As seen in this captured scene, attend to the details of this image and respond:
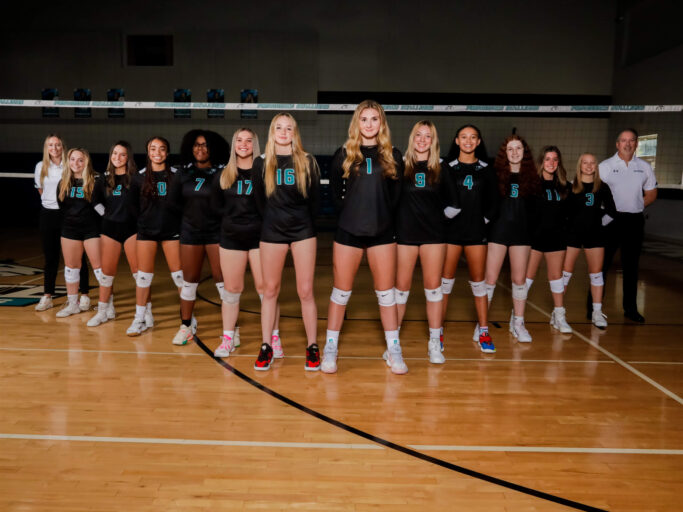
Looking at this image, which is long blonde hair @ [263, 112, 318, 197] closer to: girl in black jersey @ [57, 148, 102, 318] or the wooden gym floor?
the wooden gym floor

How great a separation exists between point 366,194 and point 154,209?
1790 mm

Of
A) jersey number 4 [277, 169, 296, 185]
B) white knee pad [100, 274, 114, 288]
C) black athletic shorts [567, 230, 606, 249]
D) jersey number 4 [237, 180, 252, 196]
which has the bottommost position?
white knee pad [100, 274, 114, 288]

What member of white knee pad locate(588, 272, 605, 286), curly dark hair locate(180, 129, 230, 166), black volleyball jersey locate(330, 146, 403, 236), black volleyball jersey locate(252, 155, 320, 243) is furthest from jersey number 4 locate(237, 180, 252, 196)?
white knee pad locate(588, 272, 605, 286)

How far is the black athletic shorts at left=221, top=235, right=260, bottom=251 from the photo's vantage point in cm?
371

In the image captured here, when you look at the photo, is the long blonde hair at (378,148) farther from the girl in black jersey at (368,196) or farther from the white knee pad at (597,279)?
the white knee pad at (597,279)

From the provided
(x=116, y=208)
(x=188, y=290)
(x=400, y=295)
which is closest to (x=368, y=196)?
(x=400, y=295)

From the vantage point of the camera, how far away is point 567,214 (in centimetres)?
470

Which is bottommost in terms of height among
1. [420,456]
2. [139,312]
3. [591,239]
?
[420,456]

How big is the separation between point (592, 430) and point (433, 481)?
1.07 m

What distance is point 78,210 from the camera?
479cm

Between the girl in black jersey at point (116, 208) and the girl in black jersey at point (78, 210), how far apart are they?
8.6 inches

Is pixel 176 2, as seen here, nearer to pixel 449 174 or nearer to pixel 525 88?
pixel 525 88

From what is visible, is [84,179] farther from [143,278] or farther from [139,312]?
[139,312]

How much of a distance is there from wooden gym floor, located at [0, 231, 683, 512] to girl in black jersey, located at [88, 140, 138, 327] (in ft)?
2.13
